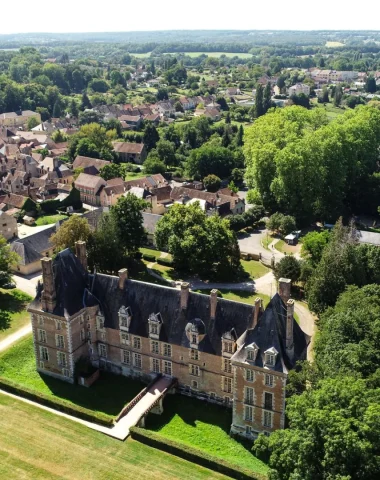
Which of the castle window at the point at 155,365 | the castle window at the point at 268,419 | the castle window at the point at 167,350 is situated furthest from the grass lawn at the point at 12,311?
the castle window at the point at 268,419

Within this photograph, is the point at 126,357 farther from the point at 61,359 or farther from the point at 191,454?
the point at 191,454

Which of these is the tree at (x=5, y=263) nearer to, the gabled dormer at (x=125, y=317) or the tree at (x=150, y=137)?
the gabled dormer at (x=125, y=317)

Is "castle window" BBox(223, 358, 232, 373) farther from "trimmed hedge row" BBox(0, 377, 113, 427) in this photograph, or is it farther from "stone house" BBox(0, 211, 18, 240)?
"stone house" BBox(0, 211, 18, 240)

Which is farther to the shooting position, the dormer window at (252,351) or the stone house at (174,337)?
the stone house at (174,337)

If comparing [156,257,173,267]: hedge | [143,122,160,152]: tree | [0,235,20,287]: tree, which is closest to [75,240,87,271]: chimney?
[0,235,20,287]: tree

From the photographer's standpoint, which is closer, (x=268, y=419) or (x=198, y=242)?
(x=268, y=419)

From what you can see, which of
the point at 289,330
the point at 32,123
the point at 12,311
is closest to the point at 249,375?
the point at 289,330
